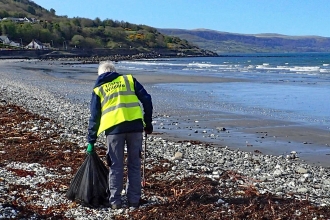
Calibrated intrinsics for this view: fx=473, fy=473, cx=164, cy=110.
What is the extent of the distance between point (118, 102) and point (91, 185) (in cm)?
123

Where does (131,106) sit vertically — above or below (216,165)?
above

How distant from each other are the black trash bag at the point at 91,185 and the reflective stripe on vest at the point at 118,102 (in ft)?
1.85

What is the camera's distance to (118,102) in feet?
20.1

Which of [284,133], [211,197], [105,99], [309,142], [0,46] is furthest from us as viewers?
[0,46]

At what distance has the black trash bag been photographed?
6371mm

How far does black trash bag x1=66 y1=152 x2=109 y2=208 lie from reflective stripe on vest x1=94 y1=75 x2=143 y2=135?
0.56 metres

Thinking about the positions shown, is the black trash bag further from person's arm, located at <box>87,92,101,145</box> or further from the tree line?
the tree line

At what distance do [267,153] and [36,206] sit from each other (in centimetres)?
645

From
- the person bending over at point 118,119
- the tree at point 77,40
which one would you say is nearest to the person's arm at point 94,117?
the person bending over at point 118,119

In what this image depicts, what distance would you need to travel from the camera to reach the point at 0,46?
11600cm

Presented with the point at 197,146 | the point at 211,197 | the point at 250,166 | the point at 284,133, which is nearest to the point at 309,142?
the point at 284,133

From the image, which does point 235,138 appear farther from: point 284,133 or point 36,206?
point 36,206

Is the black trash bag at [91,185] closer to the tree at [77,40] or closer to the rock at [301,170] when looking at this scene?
the rock at [301,170]

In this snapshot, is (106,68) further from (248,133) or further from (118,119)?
(248,133)
